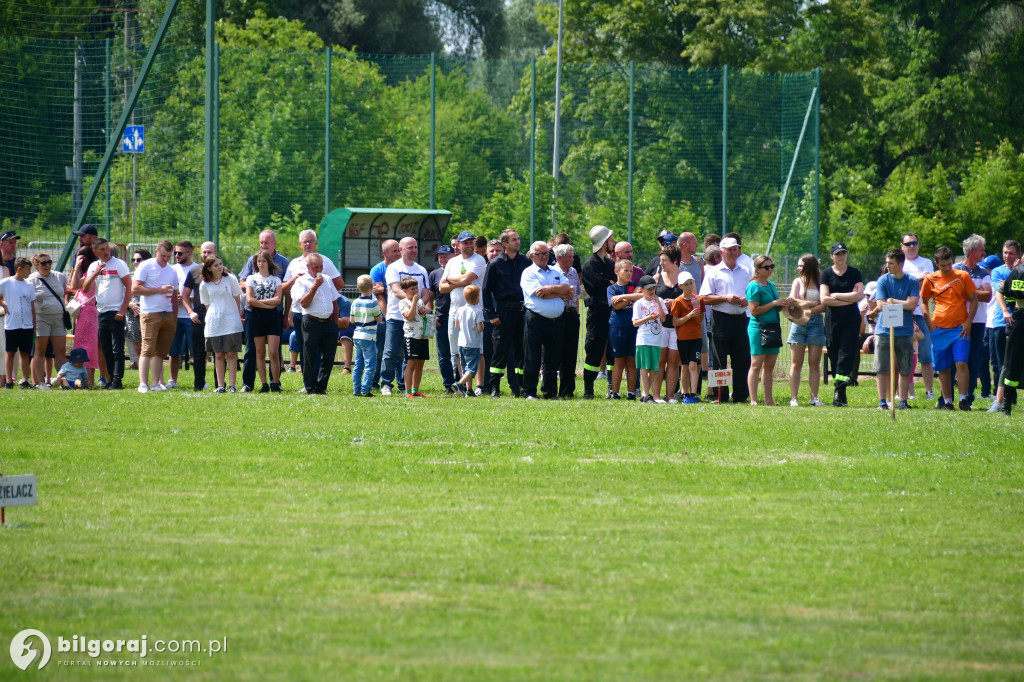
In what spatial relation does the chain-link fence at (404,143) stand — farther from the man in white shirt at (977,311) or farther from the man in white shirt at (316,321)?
the man in white shirt at (977,311)

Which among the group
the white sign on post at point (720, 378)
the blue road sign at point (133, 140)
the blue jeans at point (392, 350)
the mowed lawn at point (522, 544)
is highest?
the blue road sign at point (133, 140)

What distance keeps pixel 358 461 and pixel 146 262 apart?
20.8 feet

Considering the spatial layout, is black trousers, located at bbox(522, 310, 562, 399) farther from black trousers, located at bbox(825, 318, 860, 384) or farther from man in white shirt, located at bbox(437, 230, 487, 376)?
black trousers, located at bbox(825, 318, 860, 384)

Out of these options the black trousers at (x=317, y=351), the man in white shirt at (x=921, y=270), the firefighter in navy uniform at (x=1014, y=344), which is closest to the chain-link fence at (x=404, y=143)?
the black trousers at (x=317, y=351)

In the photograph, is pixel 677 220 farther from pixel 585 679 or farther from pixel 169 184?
pixel 585 679

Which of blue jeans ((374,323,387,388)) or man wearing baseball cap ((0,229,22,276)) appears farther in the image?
man wearing baseball cap ((0,229,22,276))

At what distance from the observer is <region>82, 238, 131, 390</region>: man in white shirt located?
16.0 m

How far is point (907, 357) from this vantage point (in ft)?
49.2

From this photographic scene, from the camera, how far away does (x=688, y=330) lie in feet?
50.6

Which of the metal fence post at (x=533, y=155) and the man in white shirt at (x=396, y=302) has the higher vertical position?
the metal fence post at (x=533, y=155)

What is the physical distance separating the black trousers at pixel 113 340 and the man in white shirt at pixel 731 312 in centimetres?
733

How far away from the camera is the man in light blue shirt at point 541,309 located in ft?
49.7

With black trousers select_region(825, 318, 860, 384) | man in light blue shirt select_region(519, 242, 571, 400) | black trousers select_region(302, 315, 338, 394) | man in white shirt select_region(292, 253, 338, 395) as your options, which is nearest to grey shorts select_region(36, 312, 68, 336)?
man in white shirt select_region(292, 253, 338, 395)

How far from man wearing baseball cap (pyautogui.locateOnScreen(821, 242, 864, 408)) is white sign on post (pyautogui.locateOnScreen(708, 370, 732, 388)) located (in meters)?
1.39
